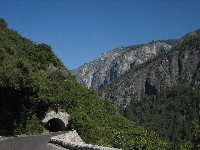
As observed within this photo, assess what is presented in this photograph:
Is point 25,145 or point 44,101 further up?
point 44,101

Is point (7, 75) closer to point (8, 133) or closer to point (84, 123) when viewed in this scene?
point (8, 133)

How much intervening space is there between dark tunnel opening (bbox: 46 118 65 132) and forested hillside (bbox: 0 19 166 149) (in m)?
2.60

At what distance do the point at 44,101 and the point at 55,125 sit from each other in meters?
17.5

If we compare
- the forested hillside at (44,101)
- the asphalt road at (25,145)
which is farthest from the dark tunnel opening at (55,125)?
the asphalt road at (25,145)

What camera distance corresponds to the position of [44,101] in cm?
5688

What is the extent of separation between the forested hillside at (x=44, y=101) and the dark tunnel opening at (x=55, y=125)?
102 inches

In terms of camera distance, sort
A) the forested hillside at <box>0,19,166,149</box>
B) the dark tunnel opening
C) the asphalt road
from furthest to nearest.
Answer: the dark tunnel opening → the forested hillside at <box>0,19,166,149</box> → the asphalt road

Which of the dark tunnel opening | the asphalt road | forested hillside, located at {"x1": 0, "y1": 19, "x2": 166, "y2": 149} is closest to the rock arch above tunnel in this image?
the dark tunnel opening

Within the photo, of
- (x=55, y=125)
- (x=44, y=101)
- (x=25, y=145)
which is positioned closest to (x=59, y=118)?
(x=44, y=101)

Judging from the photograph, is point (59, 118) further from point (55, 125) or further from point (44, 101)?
point (55, 125)

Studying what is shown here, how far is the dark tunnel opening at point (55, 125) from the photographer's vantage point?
2633 inches

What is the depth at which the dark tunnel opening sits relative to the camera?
6688cm

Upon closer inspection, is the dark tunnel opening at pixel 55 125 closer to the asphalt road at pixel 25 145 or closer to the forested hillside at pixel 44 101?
the forested hillside at pixel 44 101

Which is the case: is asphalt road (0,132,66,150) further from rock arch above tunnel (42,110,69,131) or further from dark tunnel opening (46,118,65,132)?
dark tunnel opening (46,118,65,132)
